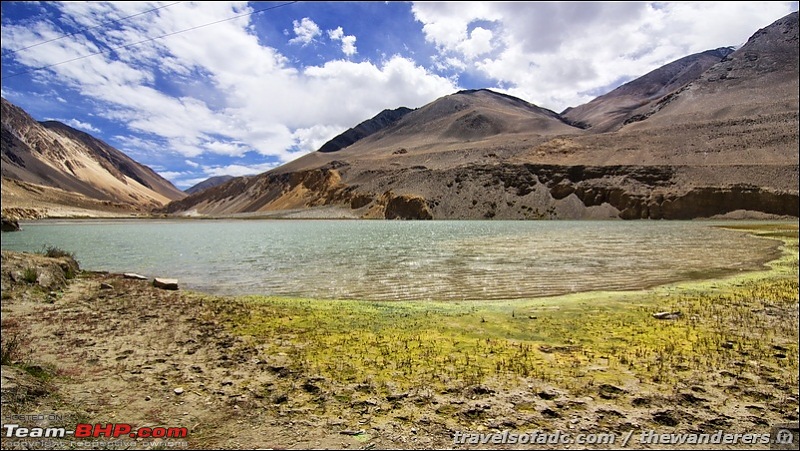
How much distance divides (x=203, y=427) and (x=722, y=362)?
884 centimetres

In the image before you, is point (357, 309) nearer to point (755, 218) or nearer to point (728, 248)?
point (728, 248)

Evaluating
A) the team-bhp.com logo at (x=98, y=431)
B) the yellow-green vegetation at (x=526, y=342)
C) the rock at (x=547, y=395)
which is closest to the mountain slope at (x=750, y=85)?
the yellow-green vegetation at (x=526, y=342)

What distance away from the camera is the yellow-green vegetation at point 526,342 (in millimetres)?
7164

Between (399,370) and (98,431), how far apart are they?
449 centimetres

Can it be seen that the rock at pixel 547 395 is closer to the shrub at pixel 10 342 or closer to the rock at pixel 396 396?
the rock at pixel 396 396

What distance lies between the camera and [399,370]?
7.73 m

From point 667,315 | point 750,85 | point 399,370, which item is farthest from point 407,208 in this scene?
point 750,85

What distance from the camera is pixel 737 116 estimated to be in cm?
13925

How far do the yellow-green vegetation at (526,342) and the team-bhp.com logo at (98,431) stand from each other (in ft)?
6.01

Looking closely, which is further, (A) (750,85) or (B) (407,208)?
(A) (750,85)

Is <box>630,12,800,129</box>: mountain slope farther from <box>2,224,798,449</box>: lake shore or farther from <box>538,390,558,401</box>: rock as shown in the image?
<box>538,390,558,401</box>: rock

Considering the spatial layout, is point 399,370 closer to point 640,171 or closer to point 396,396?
point 396,396

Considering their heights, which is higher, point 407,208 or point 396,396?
point 407,208

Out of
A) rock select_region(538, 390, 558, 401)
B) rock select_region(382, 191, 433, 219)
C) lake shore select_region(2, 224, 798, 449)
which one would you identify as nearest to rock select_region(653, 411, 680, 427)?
lake shore select_region(2, 224, 798, 449)
